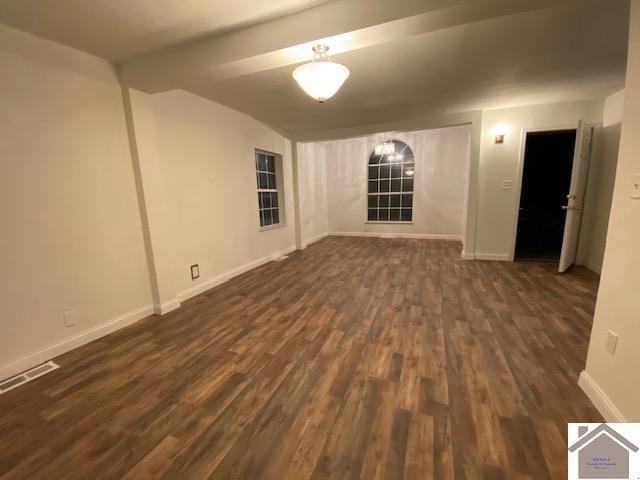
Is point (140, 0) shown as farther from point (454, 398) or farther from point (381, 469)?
point (454, 398)

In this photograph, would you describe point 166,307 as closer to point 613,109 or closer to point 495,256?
point 495,256

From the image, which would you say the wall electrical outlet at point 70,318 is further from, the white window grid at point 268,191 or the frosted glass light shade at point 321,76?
the white window grid at point 268,191

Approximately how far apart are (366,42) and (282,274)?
314cm

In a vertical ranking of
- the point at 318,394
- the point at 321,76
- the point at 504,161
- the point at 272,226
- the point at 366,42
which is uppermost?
the point at 366,42

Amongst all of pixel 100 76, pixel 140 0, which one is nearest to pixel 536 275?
pixel 140 0

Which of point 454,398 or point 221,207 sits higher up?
point 221,207

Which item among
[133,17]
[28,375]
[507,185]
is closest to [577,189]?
[507,185]

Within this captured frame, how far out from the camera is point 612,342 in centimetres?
141

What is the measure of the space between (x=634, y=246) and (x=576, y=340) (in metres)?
1.31

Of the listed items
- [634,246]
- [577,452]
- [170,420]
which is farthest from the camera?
[170,420]

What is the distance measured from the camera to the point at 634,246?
126cm

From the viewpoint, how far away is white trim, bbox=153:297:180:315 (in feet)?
9.29

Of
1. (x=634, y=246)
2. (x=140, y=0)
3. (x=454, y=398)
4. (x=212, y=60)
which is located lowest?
(x=454, y=398)

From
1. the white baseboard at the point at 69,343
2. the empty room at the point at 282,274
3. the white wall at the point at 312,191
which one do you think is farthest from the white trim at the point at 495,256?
the white baseboard at the point at 69,343
